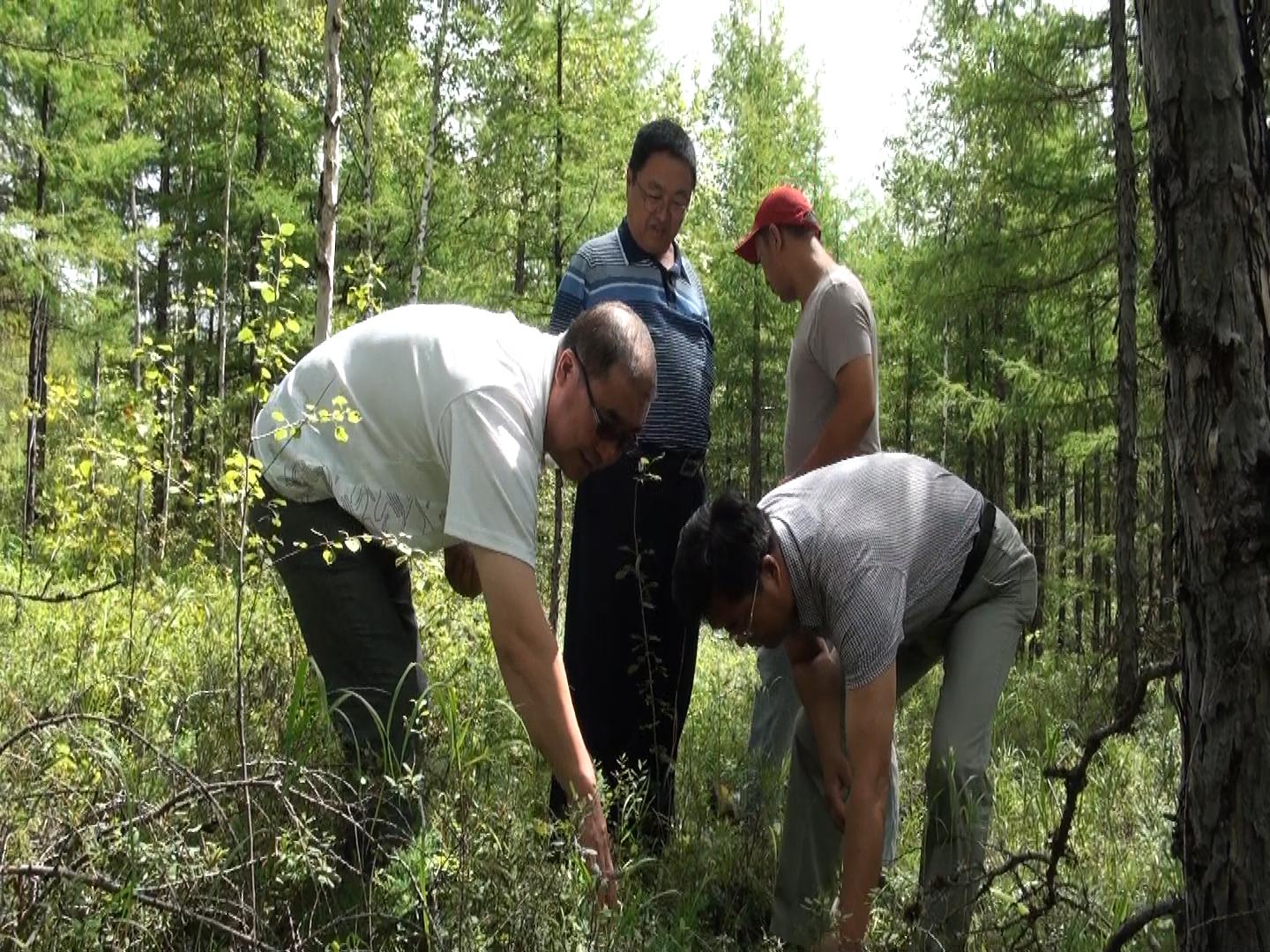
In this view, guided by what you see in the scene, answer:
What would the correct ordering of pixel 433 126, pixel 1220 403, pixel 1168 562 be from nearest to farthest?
pixel 1220 403, pixel 1168 562, pixel 433 126

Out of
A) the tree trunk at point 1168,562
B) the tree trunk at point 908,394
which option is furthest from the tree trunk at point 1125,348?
the tree trunk at point 908,394

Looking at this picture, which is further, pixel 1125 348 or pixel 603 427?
pixel 1125 348

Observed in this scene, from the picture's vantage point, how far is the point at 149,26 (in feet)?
43.3

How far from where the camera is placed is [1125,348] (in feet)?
21.4

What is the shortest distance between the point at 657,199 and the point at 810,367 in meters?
0.81

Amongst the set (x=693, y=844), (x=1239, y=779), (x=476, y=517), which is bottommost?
(x=693, y=844)

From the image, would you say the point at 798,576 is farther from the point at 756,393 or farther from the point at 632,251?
the point at 756,393

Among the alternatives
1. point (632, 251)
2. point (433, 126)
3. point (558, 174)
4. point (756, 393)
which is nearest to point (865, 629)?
point (632, 251)

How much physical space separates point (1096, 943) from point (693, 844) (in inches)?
43.6

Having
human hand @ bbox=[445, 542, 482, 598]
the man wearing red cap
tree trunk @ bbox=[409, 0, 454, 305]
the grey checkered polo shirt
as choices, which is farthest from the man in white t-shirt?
tree trunk @ bbox=[409, 0, 454, 305]

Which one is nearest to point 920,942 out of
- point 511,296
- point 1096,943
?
point 1096,943

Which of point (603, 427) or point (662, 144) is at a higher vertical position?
point (662, 144)

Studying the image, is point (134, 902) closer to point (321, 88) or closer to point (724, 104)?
point (321, 88)

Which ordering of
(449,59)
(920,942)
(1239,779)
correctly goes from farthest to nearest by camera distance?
1. (449,59)
2. (920,942)
3. (1239,779)
